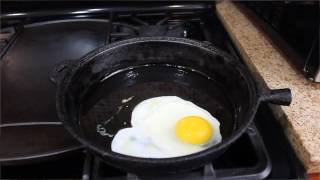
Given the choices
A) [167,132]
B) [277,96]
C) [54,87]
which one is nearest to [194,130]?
[167,132]

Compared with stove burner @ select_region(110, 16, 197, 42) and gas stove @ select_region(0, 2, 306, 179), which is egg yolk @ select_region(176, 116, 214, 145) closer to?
gas stove @ select_region(0, 2, 306, 179)

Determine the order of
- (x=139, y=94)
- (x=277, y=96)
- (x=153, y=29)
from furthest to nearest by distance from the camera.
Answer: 1. (x=153, y=29)
2. (x=139, y=94)
3. (x=277, y=96)

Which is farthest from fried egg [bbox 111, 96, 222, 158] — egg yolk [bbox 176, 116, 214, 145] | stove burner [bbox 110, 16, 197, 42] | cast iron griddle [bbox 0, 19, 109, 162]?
stove burner [bbox 110, 16, 197, 42]

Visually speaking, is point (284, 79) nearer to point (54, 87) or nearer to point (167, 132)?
point (167, 132)

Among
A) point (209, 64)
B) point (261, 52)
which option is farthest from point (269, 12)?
point (209, 64)

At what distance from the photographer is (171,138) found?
54 centimetres

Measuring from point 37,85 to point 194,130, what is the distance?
0.45m

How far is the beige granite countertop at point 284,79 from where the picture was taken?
0.54 m

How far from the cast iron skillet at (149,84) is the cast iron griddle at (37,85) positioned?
3.0 inches

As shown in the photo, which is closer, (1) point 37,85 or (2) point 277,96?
(2) point 277,96

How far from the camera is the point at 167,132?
1.83 feet

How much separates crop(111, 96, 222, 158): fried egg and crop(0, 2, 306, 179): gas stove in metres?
0.04

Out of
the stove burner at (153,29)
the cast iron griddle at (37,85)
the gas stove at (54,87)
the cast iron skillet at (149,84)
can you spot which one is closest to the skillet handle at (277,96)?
the cast iron skillet at (149,84)

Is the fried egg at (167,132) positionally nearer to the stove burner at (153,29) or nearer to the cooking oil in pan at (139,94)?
the cooking oil in pan at (139,94)
